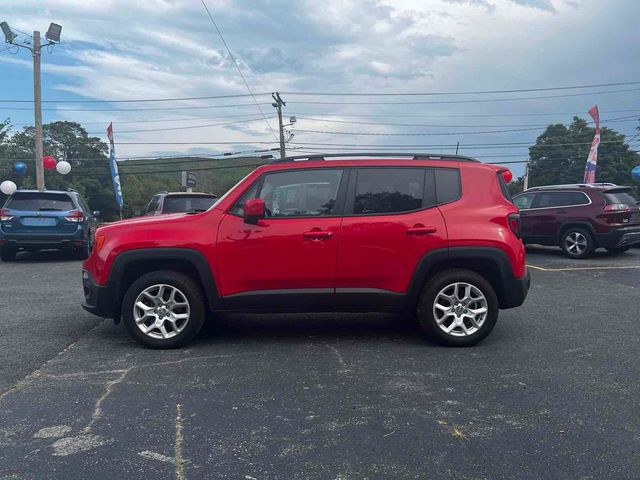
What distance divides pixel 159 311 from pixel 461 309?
2.85 meters

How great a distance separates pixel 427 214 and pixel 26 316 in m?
4.89

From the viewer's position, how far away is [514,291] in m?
5.31

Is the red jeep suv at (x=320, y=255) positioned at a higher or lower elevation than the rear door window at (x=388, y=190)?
lower

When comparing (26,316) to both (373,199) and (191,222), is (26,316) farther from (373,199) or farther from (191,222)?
(373,199)

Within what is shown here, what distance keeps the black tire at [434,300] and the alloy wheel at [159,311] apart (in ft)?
7.37

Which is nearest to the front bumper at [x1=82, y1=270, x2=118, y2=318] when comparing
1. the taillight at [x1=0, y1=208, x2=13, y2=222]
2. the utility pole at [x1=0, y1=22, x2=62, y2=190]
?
the taillight at [x1=0, y1=208, x2=13, y2=222]

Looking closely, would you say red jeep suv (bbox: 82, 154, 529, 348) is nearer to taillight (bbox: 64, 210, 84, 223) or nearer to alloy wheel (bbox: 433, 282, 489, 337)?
alloy wheel (bbox: 433, 282, 489, 337)

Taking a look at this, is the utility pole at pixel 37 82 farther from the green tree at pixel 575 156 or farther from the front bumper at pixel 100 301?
the green tree at pixel 575 156

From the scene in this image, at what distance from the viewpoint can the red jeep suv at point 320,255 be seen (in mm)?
5164

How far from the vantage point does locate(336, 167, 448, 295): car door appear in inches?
204

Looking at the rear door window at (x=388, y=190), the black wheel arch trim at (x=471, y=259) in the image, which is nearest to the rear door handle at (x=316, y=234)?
the rear door window at (x=388, y=190)

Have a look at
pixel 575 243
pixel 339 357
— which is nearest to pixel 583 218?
pixel 575 243

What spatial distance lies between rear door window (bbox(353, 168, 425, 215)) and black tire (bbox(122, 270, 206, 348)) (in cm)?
172

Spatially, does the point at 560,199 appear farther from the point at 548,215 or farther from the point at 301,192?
the point at 301,192
